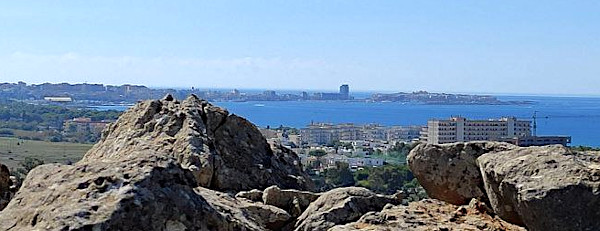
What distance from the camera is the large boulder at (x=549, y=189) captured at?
5.99m

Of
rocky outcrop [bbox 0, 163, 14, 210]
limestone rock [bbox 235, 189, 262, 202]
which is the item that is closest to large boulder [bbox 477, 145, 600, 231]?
limestone rock [bbox 235, 189, 262, 202]

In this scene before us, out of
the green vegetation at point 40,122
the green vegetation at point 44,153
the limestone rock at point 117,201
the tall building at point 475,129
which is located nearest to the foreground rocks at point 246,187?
the limestone rock at point 117,201

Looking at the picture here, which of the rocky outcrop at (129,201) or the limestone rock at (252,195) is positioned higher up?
the rocky outcrop at (129,201)

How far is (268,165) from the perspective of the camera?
390 inches

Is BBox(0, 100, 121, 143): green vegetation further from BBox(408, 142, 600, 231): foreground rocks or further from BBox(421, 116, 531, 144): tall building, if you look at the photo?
BBox(408, 142, 600, 231): foreground rocks

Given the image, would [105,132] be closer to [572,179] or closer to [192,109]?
[192,109]

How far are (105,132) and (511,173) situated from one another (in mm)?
5657

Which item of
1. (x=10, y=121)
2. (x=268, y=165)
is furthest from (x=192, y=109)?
(x=10, y=121)

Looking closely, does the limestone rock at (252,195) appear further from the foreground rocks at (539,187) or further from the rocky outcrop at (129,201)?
the foreground rocks at (539,187)

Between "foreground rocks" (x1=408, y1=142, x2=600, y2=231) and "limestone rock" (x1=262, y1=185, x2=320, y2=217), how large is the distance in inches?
56.2

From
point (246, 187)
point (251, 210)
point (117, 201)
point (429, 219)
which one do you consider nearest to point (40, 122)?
point (246, 187)

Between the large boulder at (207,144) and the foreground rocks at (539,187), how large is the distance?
2389 mm

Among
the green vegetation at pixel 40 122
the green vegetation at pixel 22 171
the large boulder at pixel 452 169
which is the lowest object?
the green vegetation at pixel 40 122

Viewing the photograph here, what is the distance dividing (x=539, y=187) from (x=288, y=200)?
8.54ft
